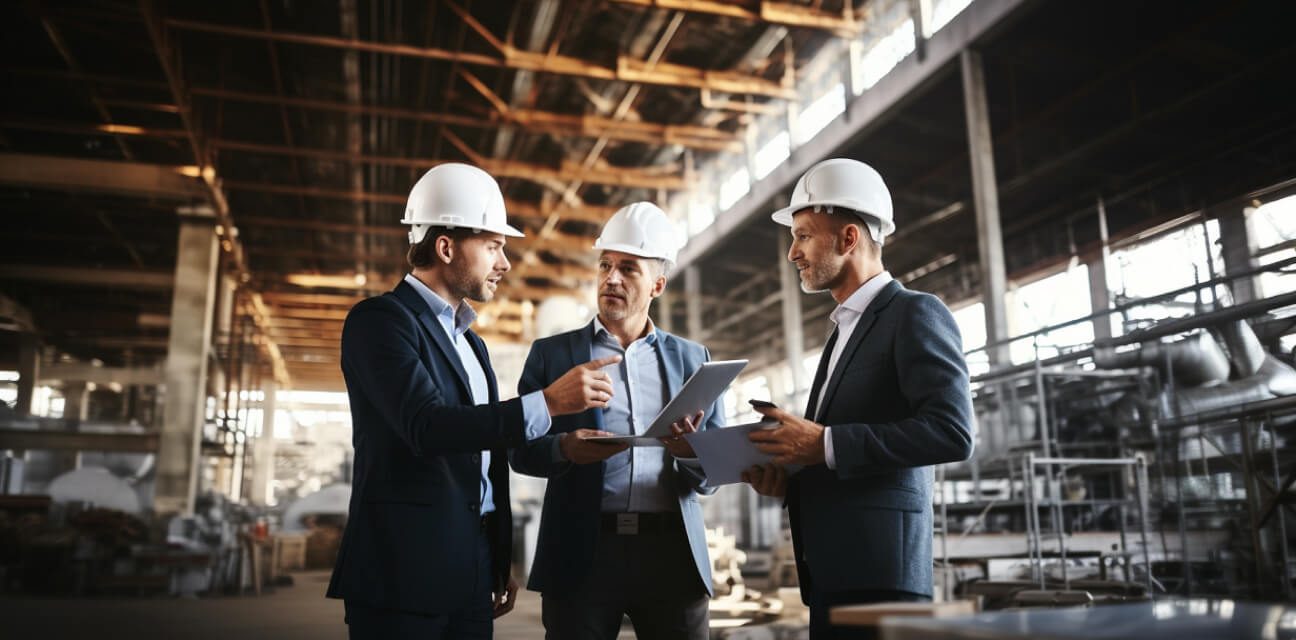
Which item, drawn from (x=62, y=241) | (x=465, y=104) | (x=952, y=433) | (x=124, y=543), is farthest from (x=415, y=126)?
(x=952, y=433)

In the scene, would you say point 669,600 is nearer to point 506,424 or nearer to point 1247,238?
point 506,424

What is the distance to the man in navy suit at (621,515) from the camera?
3232mm

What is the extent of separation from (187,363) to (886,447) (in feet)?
61.9

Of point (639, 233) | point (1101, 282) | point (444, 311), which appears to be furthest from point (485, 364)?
point (1101, 282)

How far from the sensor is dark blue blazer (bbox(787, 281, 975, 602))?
102 inches

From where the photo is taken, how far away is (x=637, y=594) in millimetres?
3289

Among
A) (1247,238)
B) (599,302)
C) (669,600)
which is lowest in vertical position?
(669,600)

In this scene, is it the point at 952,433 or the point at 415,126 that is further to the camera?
the point at 415,126

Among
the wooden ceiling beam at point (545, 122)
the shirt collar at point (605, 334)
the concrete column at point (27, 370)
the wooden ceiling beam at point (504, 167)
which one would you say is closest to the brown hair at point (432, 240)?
the shirt collar at point (605, 334)

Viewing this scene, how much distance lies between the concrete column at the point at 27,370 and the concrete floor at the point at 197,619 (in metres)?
12.0

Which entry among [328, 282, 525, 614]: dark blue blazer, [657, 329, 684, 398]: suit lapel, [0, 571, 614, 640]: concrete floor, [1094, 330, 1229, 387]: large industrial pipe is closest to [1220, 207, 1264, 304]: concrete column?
[1094, 330, 1229, 387]: large industrial pipe

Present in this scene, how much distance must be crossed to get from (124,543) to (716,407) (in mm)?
16074

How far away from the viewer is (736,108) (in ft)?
60.1

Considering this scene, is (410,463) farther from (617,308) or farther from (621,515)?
(617,308)
